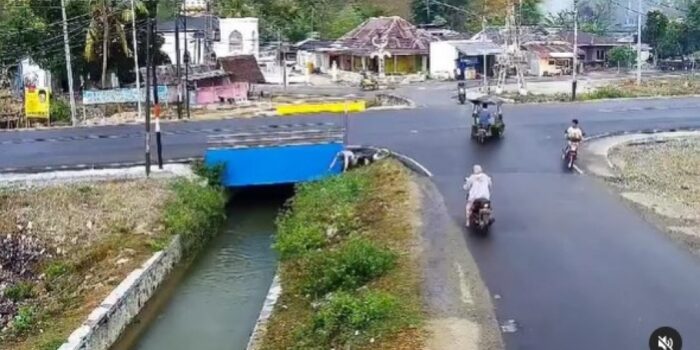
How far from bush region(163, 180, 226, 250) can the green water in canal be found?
45 cm

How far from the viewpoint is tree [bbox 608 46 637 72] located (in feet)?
249

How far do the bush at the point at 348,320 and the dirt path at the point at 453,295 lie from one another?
78 cm

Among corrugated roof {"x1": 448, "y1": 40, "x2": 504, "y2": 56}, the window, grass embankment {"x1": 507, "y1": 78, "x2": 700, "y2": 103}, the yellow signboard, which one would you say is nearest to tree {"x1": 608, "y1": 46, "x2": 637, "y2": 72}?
corrugated roof {"x1": 448, "y1": 40, "x2": 504, "y2": 56}

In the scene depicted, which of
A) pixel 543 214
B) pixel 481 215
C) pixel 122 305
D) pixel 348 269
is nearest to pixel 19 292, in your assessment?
pixel 122 305

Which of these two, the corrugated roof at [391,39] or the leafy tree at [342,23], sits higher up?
the leafy tree at [342,23]

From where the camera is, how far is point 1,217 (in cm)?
2361

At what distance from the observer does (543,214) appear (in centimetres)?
2069

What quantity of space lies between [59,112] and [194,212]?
22693mm

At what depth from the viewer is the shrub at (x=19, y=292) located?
1859 cm

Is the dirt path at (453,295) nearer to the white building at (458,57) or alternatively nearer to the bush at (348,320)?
the bush at (348,320)

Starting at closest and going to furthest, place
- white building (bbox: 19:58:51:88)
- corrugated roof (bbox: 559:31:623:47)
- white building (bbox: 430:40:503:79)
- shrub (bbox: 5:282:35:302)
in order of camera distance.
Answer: shrub (bbox: 5:282:35:302)
white building (bbox: 19:58:51:88)
white building (bbox: 430:40:503:79)
corrugated roof (bbox: 559:31:623:47)

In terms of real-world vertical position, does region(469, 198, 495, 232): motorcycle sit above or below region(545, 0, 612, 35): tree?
below

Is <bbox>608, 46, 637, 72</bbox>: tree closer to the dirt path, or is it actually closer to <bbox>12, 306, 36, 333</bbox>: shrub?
the dirt path

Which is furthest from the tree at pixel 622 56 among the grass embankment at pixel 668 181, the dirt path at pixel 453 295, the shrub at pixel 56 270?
the shrub at pixel 56 270
